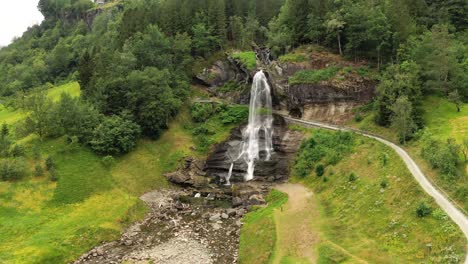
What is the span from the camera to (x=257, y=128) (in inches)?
2921

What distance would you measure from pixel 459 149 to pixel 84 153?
54.5 m

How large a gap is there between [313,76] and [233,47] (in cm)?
2614

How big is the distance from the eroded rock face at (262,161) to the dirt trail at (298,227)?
278 inches

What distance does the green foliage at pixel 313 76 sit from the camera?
7469cm

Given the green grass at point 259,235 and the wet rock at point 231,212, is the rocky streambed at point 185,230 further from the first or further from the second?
the green grass at point 259,235

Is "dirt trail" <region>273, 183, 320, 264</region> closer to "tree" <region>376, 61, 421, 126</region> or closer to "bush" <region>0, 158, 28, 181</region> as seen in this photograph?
"tree" <region>376, 61, 421, 126</region>

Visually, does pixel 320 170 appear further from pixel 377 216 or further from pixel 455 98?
pixel 455 98

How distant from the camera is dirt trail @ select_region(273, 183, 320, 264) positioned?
41.9 metres

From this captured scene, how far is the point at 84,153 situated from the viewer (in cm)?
6347

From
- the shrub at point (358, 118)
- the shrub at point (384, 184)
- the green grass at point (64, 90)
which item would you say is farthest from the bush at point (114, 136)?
the shrub at point (384, 184)

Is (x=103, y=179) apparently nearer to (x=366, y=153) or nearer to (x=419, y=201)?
(x=366, y=153)

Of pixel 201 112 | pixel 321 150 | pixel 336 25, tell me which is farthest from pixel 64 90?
pixel 321 150

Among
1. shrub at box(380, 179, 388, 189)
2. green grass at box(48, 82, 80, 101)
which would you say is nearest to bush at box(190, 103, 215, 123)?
green grass at box(48, 82, 80, 101)

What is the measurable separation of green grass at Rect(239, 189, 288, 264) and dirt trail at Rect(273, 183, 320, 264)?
782mm
